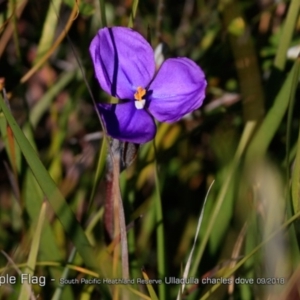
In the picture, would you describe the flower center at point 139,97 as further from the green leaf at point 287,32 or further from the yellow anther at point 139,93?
the green leaf at point 287,32

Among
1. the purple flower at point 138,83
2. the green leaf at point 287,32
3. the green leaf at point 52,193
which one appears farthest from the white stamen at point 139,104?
the green leaf at point 287,32

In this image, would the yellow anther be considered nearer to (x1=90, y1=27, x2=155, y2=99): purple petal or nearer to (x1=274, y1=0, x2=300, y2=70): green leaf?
(x1=90, y1=27, x2=155, y2=99): purple petal

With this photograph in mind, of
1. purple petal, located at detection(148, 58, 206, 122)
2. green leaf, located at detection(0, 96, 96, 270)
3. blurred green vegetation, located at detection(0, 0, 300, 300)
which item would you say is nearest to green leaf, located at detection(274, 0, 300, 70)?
blurred green vegetation, located at detection(0, 0, 300, 300)

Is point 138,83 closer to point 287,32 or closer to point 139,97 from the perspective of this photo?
point 139,97

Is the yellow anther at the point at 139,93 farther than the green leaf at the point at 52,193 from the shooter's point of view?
Yes

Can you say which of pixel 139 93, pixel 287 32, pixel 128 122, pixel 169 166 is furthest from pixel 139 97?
pixel 169 166

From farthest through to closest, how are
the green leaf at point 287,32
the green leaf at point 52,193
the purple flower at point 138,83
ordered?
the green leaf at point 287,32 → the purple flower at point 138,83 → the green leaf at point 52,193

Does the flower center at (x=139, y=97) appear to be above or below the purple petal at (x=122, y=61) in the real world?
below

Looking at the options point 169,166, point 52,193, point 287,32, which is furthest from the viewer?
point 169,166

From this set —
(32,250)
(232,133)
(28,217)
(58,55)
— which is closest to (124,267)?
(32,250)
